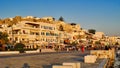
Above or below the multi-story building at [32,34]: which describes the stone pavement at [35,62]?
below

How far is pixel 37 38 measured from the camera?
7631cm

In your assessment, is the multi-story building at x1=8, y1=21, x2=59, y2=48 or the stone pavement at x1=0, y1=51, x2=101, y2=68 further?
the multi-story building at x1=8, y1=21, x2=59, y2=48

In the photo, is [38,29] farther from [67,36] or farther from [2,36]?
[67,36]

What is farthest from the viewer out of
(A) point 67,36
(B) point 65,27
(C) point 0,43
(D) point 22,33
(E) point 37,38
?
(B) point 65,27

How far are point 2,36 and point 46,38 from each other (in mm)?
19500

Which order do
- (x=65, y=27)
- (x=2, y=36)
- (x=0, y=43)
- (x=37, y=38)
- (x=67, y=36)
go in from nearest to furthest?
(x=0, y=43) < (x=2, y=36) < (x=37, y=38) < (x=67, y=36) < (x=65, y=27)

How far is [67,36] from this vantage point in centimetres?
10469

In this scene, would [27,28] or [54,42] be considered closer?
[27,28]

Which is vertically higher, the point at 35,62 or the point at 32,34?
the point at 32,34

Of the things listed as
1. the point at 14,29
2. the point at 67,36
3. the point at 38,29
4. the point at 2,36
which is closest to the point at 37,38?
the point at 38,29

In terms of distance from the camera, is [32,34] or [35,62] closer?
[35,62]

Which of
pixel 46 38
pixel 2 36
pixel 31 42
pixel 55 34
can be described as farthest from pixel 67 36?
pixel 2 36

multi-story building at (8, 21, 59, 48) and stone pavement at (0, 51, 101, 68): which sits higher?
multi-story building at (8, 21, 59, 48)

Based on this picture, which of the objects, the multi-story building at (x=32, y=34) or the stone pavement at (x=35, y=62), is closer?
the stone pavement at (x=35, y=62)
